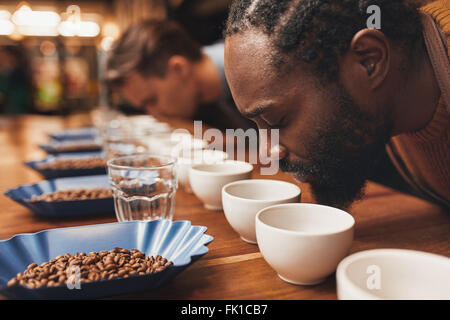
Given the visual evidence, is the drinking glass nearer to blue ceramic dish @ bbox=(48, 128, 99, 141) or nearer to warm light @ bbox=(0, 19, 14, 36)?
blue ceramic dish @ bbox=(48, 128, 99, 141)

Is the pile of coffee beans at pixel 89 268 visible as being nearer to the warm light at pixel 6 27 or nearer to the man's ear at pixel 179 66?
the man's ear at pixel 179 66

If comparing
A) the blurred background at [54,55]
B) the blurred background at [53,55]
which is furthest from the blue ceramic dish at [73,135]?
the blurred background at [53,55]

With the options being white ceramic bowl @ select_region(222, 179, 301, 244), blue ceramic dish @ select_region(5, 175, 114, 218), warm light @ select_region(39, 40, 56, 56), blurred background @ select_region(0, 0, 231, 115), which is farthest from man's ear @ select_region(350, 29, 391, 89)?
warm light @ select_region(39, 40, 56, 56)

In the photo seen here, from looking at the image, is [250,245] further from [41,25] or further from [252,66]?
[41,25]

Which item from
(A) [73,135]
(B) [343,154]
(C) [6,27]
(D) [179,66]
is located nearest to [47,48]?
(C) [6,27]

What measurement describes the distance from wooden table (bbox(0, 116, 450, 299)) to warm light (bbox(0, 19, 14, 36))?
11.4 metres

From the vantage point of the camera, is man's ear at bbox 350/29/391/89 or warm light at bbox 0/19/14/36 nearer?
man's ear at bbox 350/29/391/89

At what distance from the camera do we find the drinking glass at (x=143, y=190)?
1.00m

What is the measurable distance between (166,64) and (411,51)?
2026 mm

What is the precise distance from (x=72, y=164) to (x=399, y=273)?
4.43ft

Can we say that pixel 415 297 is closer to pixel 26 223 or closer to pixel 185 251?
pixel 185 251

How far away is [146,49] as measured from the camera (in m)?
2.70

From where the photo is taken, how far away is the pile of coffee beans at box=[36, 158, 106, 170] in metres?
1.57

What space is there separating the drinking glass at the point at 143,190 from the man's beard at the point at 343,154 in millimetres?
296
